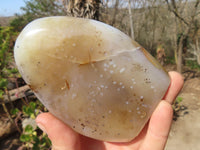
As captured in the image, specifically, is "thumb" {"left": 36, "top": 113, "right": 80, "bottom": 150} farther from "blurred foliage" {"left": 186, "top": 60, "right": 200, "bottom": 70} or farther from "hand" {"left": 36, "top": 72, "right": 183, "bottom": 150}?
"blurred foliage" {"left": 186, "top": 60, "right": 200, "bottom": 70}

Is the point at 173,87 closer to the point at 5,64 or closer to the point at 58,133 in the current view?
the point at 58,133

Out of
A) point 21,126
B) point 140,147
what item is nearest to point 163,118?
point 140,147

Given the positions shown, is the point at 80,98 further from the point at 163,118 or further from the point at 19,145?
the point at 19,145

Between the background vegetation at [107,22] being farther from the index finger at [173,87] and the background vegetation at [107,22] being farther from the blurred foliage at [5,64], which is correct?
the index finger at [173,87]

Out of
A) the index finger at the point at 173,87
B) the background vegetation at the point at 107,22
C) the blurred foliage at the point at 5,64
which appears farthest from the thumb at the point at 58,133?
the blurred foliage at the point at 5,64

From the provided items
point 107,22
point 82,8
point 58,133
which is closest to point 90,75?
point 58,133

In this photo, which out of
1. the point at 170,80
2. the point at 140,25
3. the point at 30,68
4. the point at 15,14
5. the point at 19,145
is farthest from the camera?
the point at 15,14
